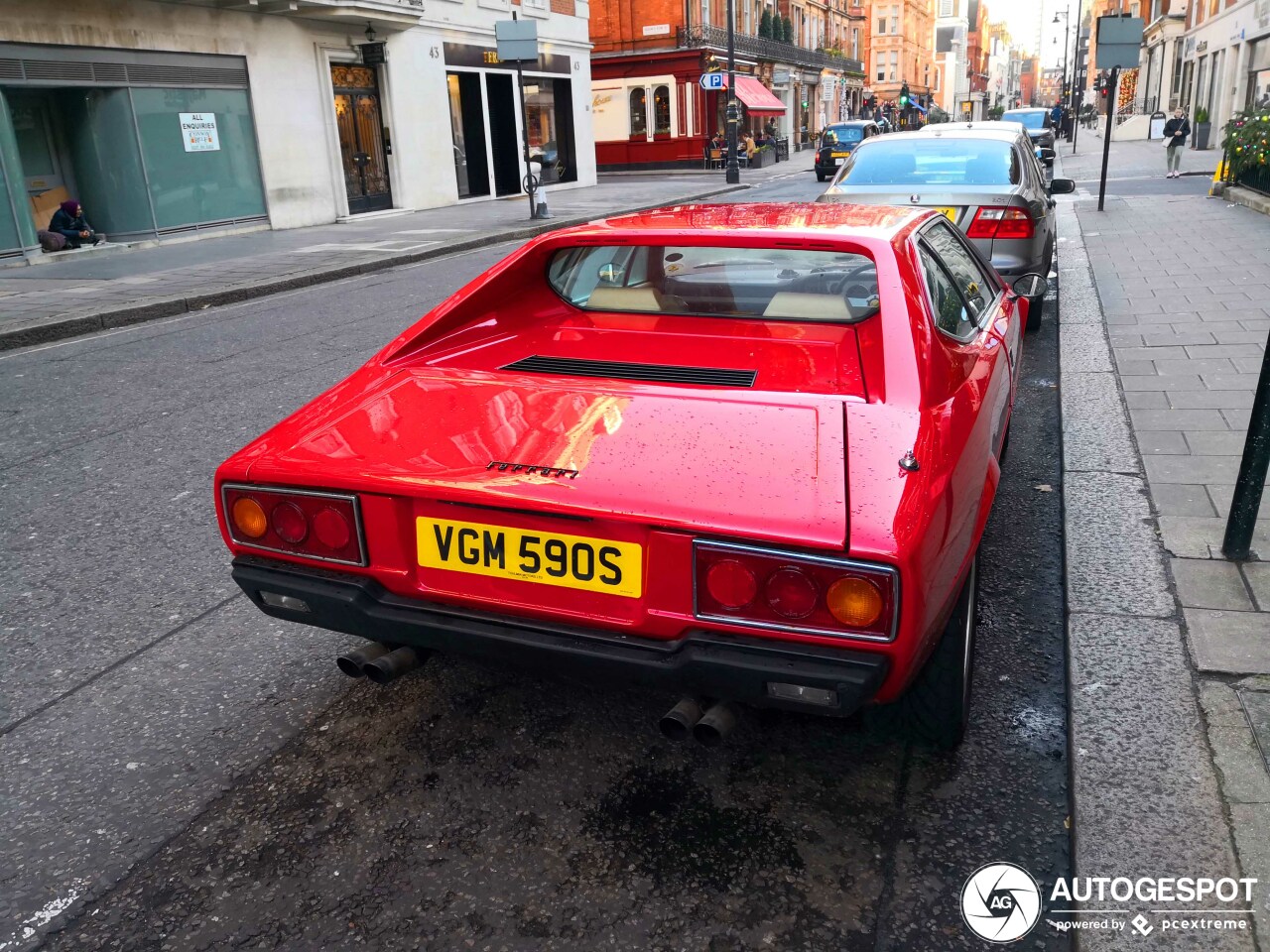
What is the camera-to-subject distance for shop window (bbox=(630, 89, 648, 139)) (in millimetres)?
38562

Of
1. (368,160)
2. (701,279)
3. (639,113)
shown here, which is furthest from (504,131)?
(701,279)

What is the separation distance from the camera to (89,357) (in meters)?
8.06

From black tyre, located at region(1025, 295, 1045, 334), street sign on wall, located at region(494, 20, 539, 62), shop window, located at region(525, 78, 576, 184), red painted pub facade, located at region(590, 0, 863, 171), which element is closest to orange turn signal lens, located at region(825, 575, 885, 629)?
black tyre, located at region(1025, 295, 1045, 334)

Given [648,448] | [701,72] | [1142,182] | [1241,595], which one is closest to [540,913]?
[648,448]

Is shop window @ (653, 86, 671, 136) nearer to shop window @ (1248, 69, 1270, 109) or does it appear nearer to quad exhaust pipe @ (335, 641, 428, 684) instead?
shop window @ (1248, 69, 1270, 109)

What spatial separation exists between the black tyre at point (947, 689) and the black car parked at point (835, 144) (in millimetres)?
24515

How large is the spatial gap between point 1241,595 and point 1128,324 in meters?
4.67

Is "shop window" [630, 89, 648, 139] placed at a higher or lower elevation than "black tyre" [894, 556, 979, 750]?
higher

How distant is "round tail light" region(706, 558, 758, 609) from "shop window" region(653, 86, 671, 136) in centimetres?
3859

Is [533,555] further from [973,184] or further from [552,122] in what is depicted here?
[552,122]

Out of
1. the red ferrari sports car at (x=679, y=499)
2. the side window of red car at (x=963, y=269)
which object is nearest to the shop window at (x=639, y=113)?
the side window of red car at (x=963, y=269)

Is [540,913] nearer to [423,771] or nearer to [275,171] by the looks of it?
[423,771]

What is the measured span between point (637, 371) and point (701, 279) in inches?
28.6

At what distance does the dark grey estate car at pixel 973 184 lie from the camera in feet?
21.9
